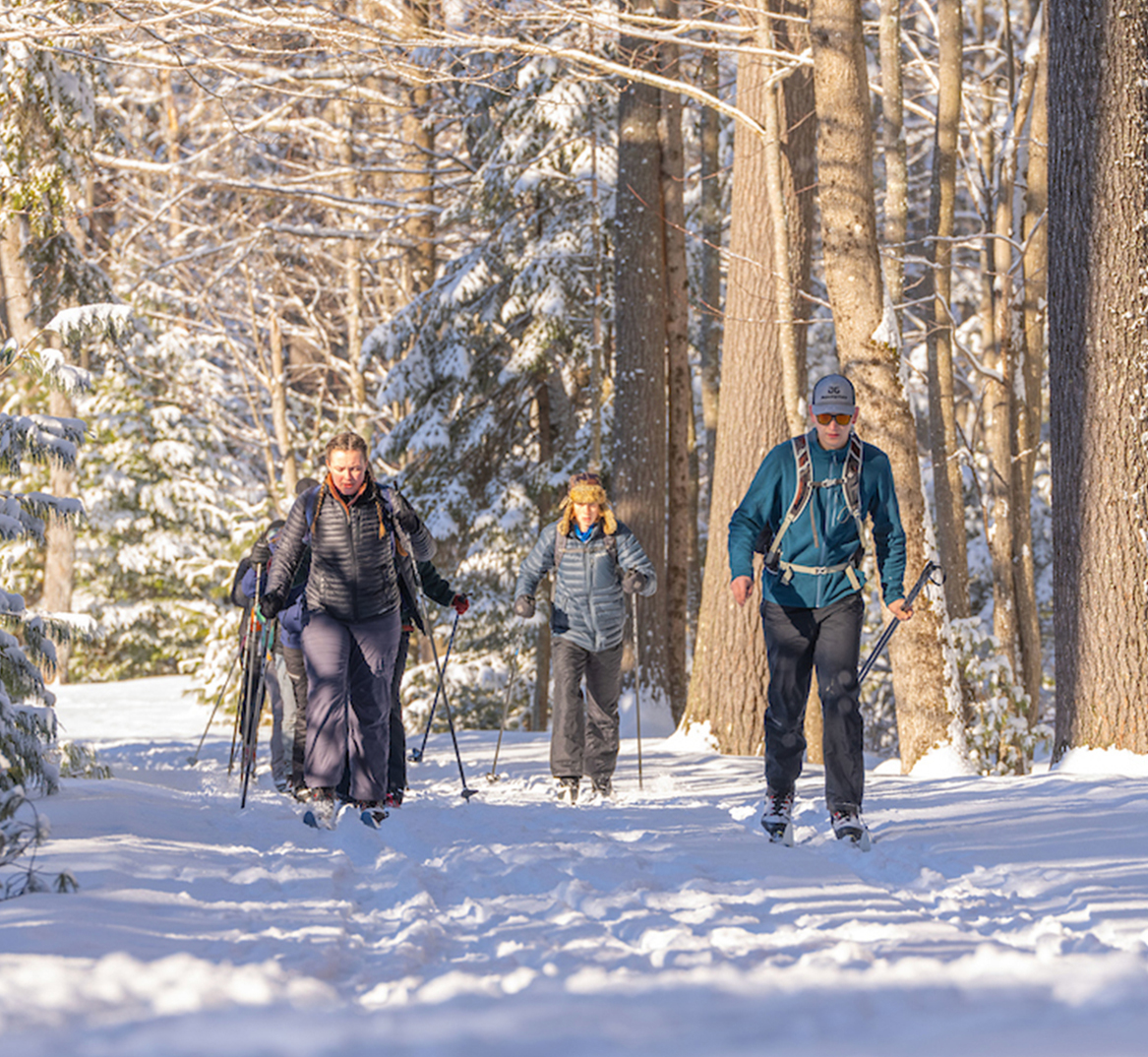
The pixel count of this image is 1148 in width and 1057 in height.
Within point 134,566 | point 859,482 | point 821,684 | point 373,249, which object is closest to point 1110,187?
point 859,482

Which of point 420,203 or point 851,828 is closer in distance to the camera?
point 851,828

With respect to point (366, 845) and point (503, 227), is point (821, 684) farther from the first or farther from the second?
point (503, 227)

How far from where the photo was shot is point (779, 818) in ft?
19.7

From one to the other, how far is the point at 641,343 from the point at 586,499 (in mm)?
6035

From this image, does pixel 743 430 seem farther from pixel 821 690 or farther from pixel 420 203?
pixel 420 203

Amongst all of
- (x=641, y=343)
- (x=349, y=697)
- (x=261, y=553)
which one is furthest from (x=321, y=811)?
(x=641, y=343)

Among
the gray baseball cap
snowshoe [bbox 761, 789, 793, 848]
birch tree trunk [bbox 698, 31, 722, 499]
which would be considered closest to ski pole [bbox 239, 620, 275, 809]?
snowshoe [bbox 761, 789, 793, 848]

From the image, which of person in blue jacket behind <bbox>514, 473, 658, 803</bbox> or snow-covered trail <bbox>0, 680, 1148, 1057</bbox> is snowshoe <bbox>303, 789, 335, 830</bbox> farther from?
person in blue jacket behind <bbox>514, 473, 658, 803</bbox>

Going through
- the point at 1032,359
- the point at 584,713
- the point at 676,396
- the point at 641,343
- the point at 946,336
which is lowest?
the point at 584,713

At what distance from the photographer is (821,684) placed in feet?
19.5

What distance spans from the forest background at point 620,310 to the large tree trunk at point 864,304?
2 centimetres

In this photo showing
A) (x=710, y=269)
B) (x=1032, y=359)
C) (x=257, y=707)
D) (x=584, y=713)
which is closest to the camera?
(x=584, y=713)

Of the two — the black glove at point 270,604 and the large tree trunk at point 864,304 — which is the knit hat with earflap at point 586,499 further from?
the black glove at point 270,604

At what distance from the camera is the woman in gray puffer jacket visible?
6695mm
